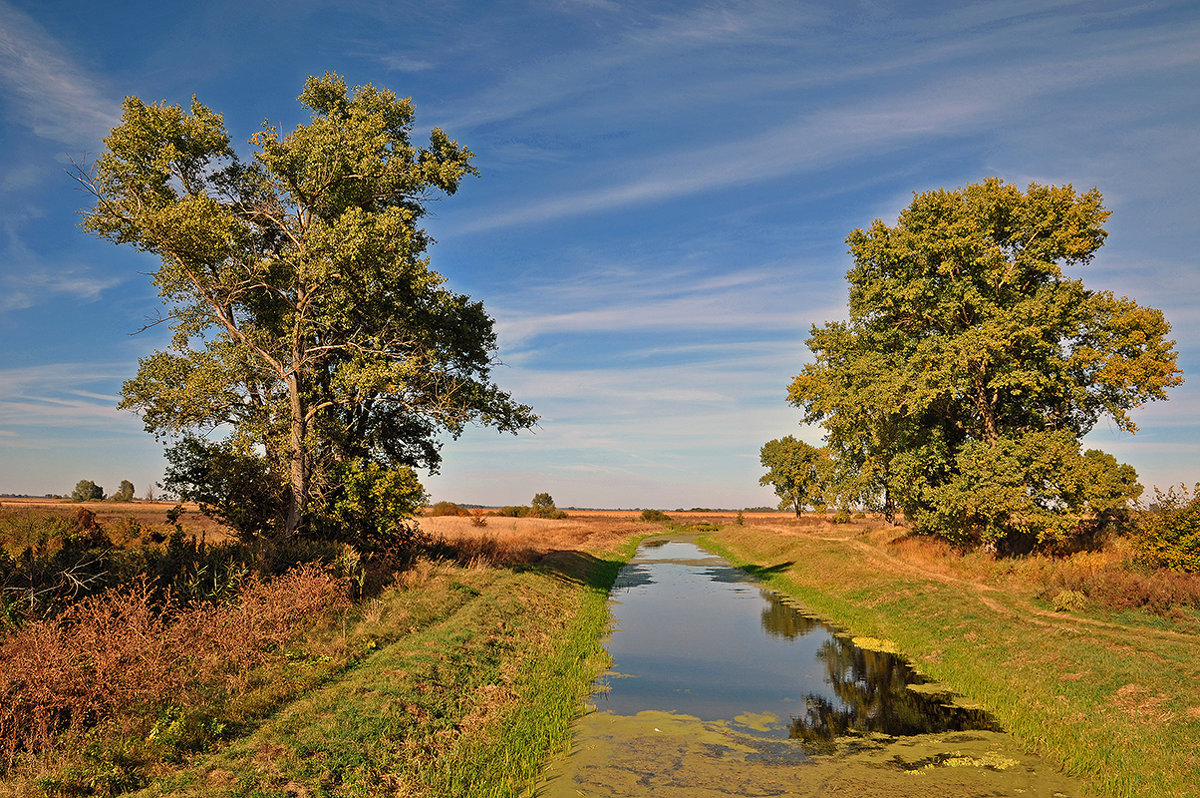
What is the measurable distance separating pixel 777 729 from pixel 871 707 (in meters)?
3.03

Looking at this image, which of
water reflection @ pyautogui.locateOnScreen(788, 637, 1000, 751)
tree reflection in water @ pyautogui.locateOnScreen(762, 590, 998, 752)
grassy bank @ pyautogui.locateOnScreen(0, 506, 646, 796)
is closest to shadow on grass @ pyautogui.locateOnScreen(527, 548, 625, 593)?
grassy bank @ pyautogui.locateOnScreen(0, 506, 646, 796)

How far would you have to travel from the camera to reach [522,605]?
22578 mm

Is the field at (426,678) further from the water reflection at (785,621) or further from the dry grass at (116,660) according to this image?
the water reflection at (785,621)

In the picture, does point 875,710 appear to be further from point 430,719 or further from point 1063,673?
point 430,719

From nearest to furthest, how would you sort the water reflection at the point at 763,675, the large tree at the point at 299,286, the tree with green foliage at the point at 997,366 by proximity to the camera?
the water reflection at the point at 763,675, the large tree at the point at 299,286, the tree with green foliage at the point at 997,366

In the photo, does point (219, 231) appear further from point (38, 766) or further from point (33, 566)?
point (38, 766)

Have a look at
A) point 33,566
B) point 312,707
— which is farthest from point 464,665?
point 33,566

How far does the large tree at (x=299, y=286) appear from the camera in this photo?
2105 centimetres

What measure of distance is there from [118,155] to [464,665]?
65.3ft

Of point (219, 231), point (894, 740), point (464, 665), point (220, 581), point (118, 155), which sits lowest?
point (894, 740)

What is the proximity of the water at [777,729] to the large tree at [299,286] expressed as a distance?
1203cm

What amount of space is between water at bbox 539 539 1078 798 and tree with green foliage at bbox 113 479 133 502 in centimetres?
12583

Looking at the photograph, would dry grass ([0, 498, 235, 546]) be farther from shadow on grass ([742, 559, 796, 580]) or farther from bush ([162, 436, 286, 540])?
shadow on grass ([742, 559, 796, 580])

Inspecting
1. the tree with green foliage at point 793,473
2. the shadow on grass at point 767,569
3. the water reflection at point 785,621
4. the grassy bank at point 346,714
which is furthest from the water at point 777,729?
the tree with green foliage at point 793,473
